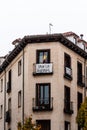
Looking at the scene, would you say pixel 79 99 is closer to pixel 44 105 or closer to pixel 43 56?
pixel 44 105

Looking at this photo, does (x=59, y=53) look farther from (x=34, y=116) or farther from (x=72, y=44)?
(x=34, y=116)

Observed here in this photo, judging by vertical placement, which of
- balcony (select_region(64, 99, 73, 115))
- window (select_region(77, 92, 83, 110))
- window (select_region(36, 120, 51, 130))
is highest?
window (select_region(77, 92, 83, 110))

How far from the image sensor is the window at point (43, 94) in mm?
57656

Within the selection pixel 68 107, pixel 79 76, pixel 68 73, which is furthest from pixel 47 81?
pixel 79 76

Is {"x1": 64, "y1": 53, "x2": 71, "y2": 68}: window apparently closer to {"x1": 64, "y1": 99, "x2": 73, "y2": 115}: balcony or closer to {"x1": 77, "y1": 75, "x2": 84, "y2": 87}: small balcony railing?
{"x1": 77, "y1": 75, "x2": 84, "y2": 87}: small balcony railing

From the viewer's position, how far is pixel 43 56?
59.1 metres

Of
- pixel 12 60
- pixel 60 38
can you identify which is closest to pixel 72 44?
pixel 60 38

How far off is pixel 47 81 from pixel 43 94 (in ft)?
4.68

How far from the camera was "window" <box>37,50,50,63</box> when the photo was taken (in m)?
58.8

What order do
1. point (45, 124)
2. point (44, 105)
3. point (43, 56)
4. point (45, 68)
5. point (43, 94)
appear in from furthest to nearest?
point (43, 56)
point (45, 68)
point (43, 94)
point (45, 124)
point (44, 105)

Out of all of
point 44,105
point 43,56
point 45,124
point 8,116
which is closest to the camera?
point 44,105

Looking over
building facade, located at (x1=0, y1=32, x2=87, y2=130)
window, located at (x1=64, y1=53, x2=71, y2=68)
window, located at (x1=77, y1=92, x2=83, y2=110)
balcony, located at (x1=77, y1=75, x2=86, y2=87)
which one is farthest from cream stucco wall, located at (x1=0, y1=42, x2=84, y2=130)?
window, located at (x1=77, y1=92, x2=83, y2=110)

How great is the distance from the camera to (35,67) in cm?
5881

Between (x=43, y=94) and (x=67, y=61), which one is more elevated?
(x=67, y=61)
